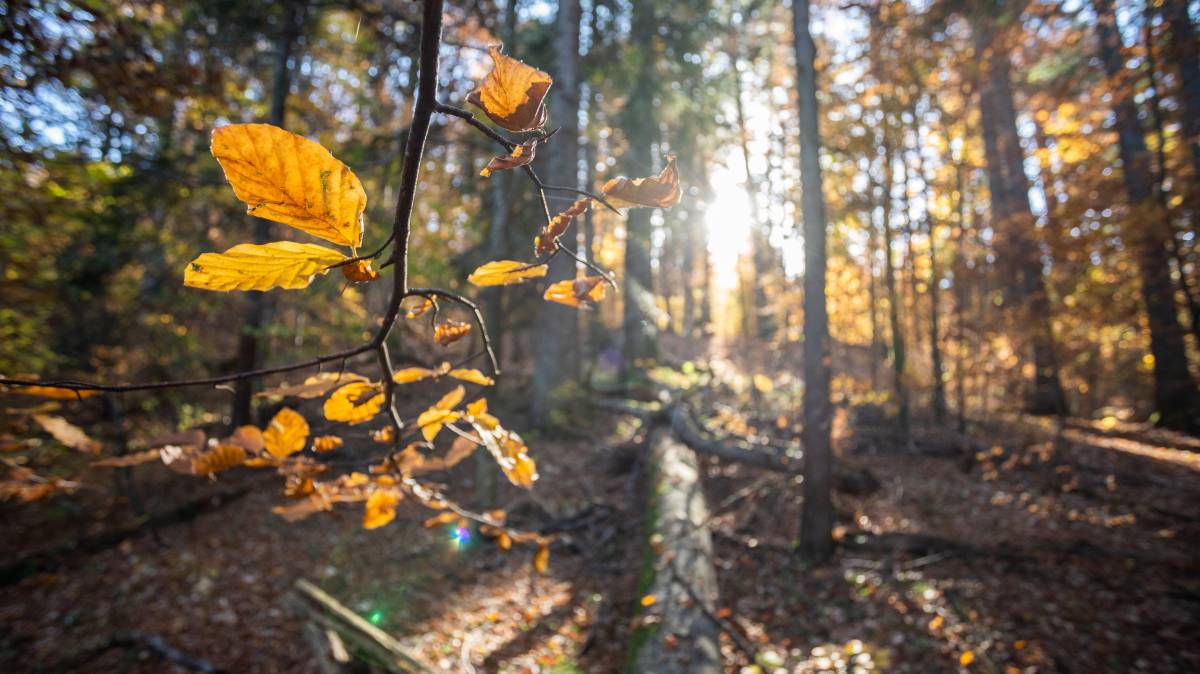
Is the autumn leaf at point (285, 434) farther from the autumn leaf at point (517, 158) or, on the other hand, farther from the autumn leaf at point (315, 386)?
the autumn leaf at point (517, 158)

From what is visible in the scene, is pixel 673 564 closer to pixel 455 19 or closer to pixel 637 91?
pixel 455 19

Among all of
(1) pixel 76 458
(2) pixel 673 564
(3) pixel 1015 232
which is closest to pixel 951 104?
(3) pixel 1015 232

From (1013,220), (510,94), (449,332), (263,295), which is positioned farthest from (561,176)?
(1013,220)

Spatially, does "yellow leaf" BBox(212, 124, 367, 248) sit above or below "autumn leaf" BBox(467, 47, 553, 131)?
below

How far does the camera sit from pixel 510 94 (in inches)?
28.5

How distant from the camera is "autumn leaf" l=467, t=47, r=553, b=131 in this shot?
72cm

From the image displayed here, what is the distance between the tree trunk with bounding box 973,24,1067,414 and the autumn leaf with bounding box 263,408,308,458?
8.41m

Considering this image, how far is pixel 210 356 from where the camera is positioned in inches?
299

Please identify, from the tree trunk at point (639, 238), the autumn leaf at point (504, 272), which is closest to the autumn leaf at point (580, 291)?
the autumn leaf at point (504, 272)

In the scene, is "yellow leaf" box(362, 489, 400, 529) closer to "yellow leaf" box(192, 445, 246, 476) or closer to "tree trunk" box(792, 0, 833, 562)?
"yellow leaf" box(192, 445, 246, 476)

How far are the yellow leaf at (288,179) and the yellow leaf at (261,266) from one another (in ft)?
0.19

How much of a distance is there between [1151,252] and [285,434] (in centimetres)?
1024

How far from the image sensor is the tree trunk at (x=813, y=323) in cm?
491

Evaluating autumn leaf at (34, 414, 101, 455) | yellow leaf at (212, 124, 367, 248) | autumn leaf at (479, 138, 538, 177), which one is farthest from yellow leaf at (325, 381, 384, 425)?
autumn leaf at (34, 414, 101, 455)
